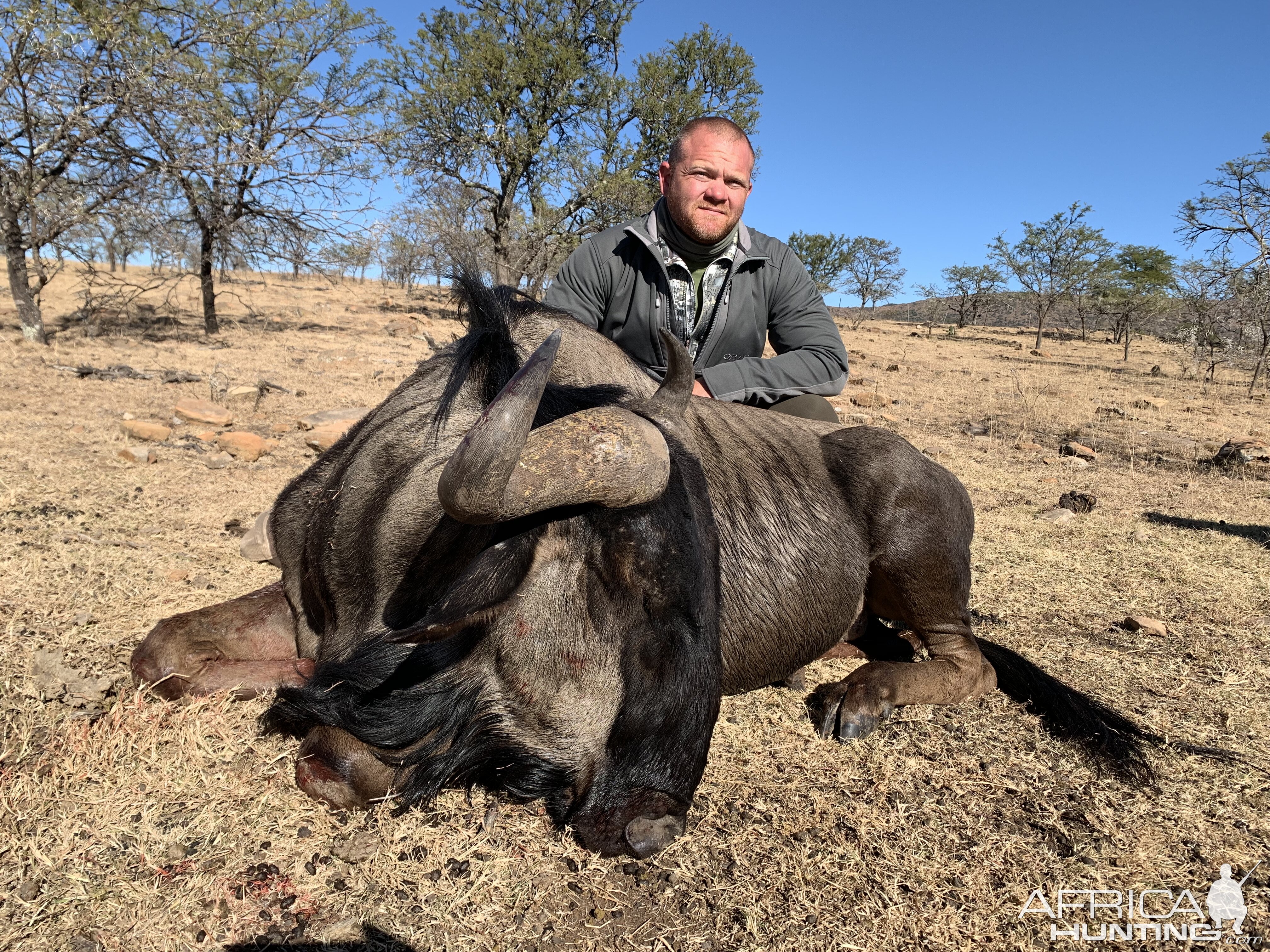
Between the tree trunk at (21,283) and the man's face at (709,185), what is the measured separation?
1214 cm

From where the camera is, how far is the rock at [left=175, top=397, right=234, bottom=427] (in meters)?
7.09

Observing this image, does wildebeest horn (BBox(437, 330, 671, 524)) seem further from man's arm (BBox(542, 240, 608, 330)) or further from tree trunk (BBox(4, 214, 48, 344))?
tree trunk (BBox(4, 214, 48, 344))

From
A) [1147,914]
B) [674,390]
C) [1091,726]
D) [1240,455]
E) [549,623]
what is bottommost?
[1147,914]

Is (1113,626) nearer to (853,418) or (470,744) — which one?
(470,744)

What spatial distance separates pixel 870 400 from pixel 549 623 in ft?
37.9

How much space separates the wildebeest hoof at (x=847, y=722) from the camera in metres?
2.81

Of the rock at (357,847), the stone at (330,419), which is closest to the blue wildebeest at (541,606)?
the rock at (357,847)

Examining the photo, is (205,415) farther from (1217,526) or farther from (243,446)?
(1217,526)

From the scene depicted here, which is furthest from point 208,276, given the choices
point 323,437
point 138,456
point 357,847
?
point 357,847

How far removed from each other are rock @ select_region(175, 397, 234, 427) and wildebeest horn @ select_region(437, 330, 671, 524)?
21.5ft

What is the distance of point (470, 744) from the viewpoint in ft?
6.58

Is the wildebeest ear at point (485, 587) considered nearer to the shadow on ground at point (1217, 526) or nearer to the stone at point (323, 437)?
the stone at point (323, 437)

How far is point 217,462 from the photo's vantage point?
5.84 m

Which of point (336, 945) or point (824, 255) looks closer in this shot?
point (336, 945)
